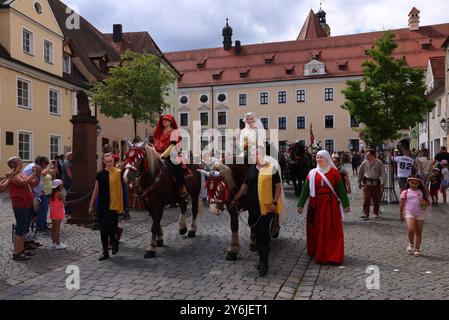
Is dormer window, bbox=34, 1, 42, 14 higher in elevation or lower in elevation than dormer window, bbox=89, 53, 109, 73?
higher

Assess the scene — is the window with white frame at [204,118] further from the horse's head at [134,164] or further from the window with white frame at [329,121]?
the horse's head at [134,164]

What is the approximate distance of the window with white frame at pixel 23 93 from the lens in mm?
21766

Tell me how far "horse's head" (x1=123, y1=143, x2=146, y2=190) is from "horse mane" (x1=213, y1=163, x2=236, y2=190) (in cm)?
125

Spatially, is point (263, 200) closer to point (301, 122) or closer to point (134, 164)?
point (134, 164)

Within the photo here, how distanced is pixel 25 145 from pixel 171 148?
56.0 ft

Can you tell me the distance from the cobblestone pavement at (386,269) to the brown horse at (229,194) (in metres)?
1.24

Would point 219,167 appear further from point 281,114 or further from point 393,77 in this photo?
point 281,114

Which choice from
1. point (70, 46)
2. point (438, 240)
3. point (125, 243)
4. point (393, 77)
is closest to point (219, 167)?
point (125, 243)

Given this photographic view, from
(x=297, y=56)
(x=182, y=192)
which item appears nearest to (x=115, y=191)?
(x=182, y=192)

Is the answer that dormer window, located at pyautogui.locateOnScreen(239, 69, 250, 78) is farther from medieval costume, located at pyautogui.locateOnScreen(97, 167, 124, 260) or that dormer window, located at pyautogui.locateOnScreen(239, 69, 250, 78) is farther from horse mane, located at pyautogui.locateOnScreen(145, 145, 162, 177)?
medieval costume, located at pyautogui.locateOnScreen(97, 167, 124, 260)

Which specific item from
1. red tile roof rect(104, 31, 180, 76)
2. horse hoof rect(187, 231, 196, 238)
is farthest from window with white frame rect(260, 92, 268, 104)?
horse hoof rect(187, 231, 196, 238)

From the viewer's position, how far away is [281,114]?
59000 mm

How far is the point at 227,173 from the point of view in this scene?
6.87m

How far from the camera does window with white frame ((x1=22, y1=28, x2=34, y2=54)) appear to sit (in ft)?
73.5
